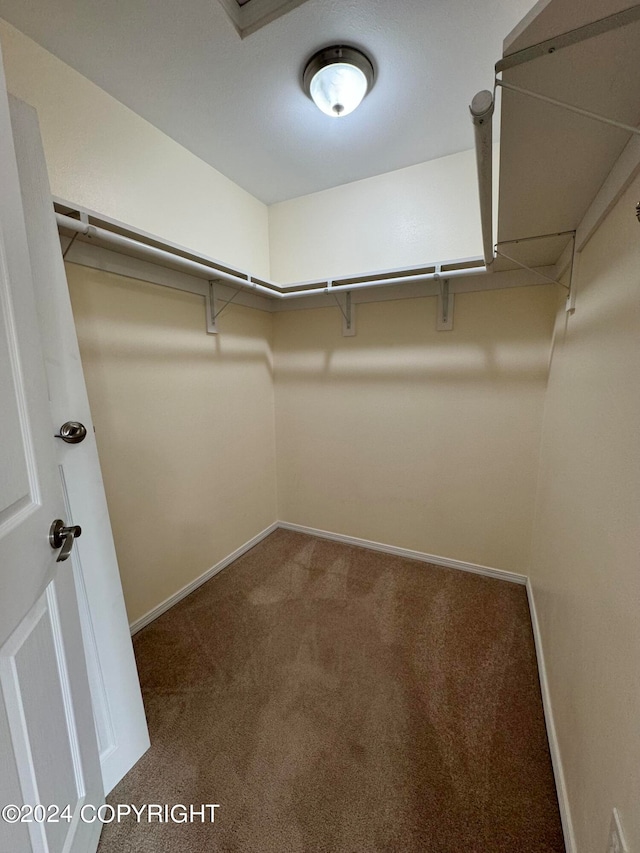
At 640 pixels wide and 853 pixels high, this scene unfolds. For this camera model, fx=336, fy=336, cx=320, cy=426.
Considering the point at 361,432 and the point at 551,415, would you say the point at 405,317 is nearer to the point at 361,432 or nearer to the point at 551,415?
the point at 361,432

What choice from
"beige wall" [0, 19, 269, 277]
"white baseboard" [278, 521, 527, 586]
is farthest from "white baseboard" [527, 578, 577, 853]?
"beige wall" [0, 19, 269, 277]

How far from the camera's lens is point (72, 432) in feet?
3.39

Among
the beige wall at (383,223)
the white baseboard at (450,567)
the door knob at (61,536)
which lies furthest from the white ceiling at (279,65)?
the white baseboard at (450,567)

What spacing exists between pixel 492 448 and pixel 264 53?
2.27 m

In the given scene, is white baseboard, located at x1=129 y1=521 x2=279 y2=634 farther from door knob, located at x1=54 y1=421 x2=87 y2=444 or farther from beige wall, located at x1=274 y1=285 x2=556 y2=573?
door knob, located at x1=54 y1=421 x2=87 y2=444

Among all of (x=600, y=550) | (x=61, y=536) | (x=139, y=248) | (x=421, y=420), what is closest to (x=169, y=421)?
(x=139, y=248)

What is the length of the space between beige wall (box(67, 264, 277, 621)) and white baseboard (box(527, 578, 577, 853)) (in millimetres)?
1933

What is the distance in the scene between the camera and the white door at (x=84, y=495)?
98 cm

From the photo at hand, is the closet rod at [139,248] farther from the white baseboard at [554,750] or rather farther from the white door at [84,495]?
the white baseboard at [554,750]

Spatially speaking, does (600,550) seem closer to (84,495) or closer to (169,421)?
(84,495)

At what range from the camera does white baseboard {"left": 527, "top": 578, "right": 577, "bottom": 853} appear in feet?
3.24

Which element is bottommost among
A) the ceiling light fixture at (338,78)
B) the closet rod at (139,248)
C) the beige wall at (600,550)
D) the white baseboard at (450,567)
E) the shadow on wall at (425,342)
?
the white baseboard at (450,567)

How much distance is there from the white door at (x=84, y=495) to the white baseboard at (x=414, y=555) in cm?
173

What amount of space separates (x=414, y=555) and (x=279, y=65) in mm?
2832
